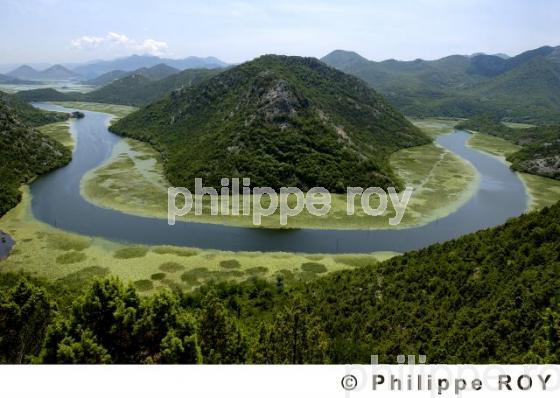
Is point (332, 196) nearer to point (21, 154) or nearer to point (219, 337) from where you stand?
point (219, 337)

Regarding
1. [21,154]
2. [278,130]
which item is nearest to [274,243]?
[278,130]

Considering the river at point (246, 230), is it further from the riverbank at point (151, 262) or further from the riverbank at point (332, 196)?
the riverbank at point (151, 262)

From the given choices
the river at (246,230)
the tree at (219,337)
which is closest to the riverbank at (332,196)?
the river at (246,230)

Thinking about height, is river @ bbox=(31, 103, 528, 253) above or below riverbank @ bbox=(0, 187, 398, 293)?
above

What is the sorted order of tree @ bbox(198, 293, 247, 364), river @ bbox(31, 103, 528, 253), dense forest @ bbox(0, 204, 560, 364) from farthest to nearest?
river @ bbox(31, 103, 528, 253) → tree @ bbox(198, 293, 247, 364) → dense forest @ bbox(0, 204, 560, 364)

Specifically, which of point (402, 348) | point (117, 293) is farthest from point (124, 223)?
point (402, 348)

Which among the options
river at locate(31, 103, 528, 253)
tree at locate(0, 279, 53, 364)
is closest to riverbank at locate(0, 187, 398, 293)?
river at locate(31, 103, 528, 253)

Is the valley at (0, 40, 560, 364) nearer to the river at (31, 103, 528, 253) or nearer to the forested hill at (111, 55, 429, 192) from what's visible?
the river at (31, 103, 528, 253)
